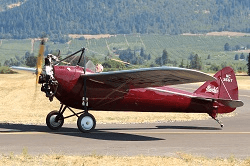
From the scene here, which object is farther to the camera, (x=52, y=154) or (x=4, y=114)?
(x=4, y=114)

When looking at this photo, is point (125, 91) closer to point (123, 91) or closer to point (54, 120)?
point (123, 91)

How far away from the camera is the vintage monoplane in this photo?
19.4m

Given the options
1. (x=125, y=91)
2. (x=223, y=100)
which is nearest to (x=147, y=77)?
(x=125, y=91)

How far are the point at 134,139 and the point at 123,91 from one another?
210 centimetres

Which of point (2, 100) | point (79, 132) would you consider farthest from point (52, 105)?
point (79, 132)

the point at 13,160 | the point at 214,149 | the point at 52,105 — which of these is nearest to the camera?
the point at 13,160

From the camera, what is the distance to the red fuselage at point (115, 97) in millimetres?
19781

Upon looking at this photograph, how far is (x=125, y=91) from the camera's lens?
67.2 ft

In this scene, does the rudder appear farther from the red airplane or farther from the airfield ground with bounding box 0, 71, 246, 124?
the airfield ground with bounding box 0, 71, 246, 124

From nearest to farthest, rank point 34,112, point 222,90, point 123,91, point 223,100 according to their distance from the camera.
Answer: point 123,91
point 223,100
point 222,90
point 34,112

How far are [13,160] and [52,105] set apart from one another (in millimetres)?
20148

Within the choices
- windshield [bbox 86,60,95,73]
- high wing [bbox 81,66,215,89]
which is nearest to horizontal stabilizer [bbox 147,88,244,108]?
high wing [bbox 81,66,215,89]

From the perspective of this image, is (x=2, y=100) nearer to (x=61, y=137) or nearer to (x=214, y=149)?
(x=61, y=137)

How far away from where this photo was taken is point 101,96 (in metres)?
20.3
